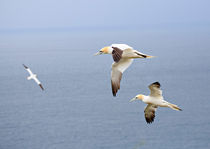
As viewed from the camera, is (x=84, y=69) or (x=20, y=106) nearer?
(x=20, y=106)

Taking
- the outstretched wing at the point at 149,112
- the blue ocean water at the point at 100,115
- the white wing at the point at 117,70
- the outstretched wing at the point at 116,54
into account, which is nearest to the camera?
the outstretched wing at the point at 116,54

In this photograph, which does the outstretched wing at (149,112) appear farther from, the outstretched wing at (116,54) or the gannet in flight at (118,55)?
the outstretched wing at (116,54)

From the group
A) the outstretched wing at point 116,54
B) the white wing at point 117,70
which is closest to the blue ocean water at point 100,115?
the white wing at point 117,70

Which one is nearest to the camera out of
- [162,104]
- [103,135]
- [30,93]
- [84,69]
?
[162,104]

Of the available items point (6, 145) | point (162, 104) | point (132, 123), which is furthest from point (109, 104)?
point (162, 104)

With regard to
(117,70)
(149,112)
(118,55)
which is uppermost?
(117,70)

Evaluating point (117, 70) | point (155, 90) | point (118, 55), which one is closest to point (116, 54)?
point (118, 55)

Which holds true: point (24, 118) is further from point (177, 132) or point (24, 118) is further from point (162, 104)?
point (162, 104)

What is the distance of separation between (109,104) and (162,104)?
300 feet

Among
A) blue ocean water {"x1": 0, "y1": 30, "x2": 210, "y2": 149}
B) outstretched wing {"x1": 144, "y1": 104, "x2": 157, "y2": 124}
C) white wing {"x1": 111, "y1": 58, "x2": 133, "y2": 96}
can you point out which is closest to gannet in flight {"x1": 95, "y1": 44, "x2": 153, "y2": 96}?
white wing {"x1": 111, "y1": 58, "x2": 133, "y2": 96}

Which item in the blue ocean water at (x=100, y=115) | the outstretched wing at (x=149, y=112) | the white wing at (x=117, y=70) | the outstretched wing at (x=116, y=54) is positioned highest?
the blue ocean water at (x=100, y=115)

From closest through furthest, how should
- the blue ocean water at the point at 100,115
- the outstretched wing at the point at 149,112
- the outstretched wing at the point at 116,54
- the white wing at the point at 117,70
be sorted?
the outstretched wing at the point at 116,54 < the white wing at the point at 117,70 < the outstretched wing at the point at 149,112 < the blue ocean water at the point at 100,115

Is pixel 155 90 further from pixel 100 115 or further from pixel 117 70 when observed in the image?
pixel 100 115

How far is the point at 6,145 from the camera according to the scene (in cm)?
9700
